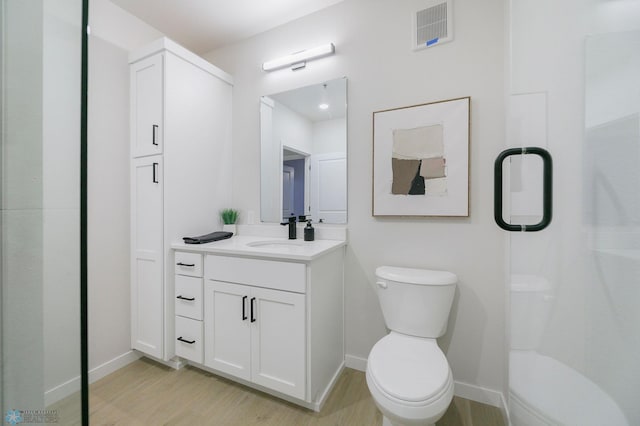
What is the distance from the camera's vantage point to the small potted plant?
7.29 ft

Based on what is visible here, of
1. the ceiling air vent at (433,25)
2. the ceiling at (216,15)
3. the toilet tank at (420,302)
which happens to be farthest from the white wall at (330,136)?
the toilet tank at (420,302)

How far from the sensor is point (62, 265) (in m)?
0.48

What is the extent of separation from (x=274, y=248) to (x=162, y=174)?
93cm

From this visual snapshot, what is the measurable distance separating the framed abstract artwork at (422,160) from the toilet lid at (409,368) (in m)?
0.78

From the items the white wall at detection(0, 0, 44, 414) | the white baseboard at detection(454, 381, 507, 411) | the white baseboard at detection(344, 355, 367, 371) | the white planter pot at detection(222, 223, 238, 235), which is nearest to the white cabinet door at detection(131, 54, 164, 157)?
the white planter pot at detection(222, 223, 238, 235)

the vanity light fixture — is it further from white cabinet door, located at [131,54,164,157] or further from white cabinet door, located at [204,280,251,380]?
white cabinet door, located at [204,280,251,380]

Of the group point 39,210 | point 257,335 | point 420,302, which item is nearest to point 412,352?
point 420,302

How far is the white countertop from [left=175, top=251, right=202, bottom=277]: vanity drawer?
5 cm

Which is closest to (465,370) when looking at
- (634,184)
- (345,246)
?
(345,246)

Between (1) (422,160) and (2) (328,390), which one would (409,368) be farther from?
(1) (422,160)

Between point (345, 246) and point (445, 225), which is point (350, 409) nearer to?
point (345, 246)

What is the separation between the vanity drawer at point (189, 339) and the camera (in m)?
1.73

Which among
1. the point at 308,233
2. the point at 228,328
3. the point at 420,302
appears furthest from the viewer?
the point at 308,233

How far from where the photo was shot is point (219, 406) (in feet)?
4.92
